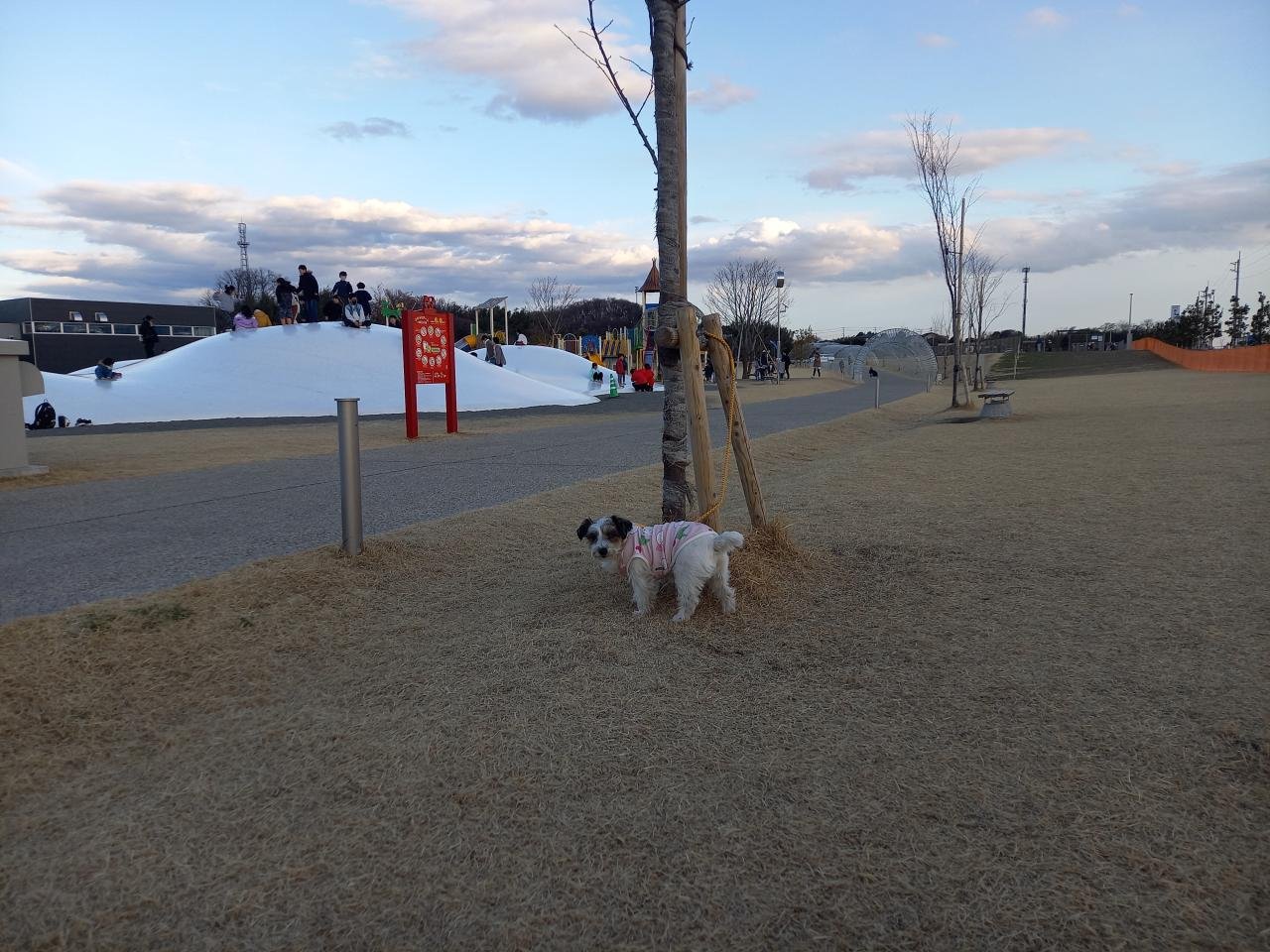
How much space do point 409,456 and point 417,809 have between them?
970 cm

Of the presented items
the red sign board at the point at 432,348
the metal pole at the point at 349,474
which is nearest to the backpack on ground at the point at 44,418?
the red sign board at the point at 432,348

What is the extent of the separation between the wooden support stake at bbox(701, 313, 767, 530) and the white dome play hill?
18294mm

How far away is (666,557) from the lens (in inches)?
174

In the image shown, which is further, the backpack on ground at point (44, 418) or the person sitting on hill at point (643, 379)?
the person sitting on hill at point (643, 379)

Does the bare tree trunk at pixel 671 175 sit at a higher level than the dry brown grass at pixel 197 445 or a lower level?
higher

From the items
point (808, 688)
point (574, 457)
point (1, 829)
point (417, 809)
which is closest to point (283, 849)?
point (417, 809)

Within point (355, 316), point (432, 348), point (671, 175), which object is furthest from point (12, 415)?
point (355, 316)

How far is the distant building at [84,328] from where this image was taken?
1953 inches

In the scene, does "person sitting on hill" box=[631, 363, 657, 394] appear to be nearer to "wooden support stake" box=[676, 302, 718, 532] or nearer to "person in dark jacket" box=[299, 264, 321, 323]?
"person in dark jacket" box=[299, 264, 321, 323]

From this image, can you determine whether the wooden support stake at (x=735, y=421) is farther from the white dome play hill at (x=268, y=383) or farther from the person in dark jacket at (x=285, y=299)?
the person in dark jacket at (x=285, y=299)

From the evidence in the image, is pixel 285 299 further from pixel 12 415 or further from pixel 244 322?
pixel 12 415

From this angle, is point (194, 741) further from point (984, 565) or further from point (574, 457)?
point (574, 457)

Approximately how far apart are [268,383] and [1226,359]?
155ft

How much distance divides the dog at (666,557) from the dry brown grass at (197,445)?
788 centimetres
